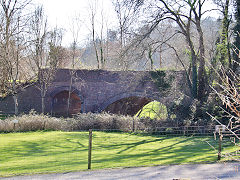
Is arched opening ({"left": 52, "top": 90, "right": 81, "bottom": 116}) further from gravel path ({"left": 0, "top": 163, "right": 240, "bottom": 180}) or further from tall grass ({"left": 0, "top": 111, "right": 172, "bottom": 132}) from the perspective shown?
gravel path ({"left": 0, "top": 163, "right": 240, "bottom": 180})

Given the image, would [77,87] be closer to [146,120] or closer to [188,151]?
[146,120]

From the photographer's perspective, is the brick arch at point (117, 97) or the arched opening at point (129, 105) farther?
the arched opening at point (129, 105)

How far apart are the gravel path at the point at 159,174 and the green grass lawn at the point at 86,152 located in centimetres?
56

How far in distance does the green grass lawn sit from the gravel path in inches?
21.9

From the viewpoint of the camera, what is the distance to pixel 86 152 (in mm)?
10445

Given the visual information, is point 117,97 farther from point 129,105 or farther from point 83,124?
point 83,124

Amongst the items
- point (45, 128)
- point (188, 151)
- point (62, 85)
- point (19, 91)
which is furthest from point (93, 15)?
point (188, 151)

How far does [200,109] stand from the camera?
54.6 ft

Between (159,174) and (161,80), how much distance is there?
16.0 meters

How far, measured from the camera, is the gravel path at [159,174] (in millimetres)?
6641

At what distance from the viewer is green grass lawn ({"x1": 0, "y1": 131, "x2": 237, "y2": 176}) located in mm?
8055

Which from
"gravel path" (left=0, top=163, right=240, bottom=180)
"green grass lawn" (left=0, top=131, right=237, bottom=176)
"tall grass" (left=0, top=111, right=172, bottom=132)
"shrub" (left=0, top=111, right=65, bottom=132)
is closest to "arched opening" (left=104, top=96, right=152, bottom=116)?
"tall grass" (left=0, top=111, right=172, bottom=132)

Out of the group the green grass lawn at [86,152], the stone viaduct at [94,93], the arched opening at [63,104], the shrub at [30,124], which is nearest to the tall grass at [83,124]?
the shrub at [30,124]

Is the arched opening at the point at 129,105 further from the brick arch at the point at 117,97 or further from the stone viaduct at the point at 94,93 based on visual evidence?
the brick arch at the point at 117,97
